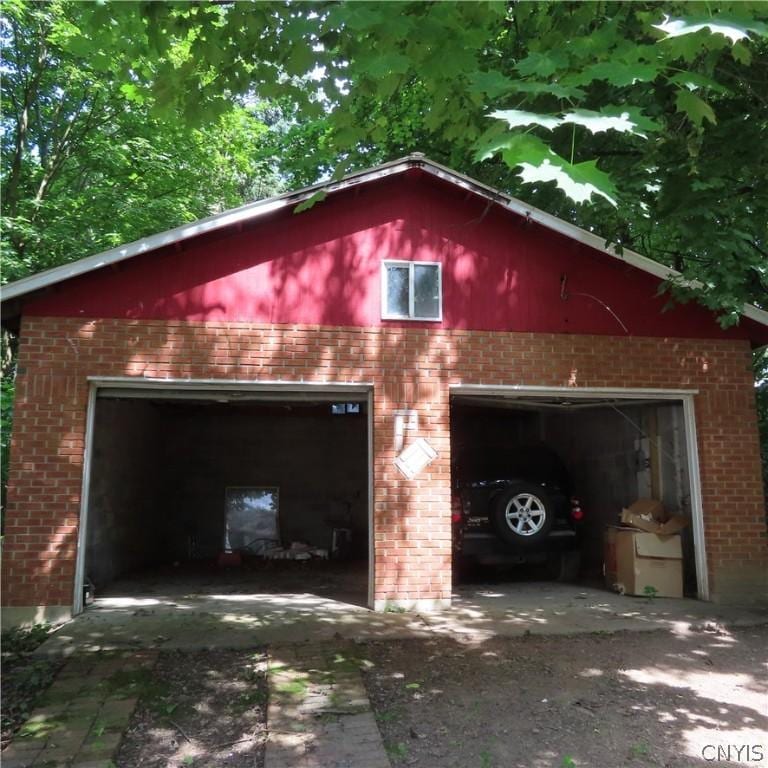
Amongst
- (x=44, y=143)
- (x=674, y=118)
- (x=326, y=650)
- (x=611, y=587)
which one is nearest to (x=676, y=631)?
(x=611, y=587)

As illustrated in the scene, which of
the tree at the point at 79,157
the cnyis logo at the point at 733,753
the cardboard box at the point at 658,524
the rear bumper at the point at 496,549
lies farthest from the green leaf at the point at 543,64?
the tree at the point at 79,157

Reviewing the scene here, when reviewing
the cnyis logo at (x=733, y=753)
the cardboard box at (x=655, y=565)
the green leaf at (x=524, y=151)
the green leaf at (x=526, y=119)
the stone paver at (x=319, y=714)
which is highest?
the green leaf at (x=526, y=119)

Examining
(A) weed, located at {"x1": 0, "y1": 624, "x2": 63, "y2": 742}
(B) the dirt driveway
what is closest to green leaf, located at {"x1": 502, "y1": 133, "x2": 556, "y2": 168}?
(B) the dirt driveway

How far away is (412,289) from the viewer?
795cm

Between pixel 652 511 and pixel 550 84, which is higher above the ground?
pixel 550 84

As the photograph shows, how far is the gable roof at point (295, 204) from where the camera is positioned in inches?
277

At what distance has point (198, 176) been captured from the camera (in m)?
14.6

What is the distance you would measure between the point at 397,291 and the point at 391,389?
1.17 metres

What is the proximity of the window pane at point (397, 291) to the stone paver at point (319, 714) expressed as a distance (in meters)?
3.76

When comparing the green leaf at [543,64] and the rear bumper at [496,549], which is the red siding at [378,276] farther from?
the green leaf at [543,64]

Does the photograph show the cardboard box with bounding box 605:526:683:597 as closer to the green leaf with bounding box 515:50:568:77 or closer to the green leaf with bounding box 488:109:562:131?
the green leaf with bounding box 515:50:568:77

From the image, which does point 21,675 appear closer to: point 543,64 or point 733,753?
point 733,753

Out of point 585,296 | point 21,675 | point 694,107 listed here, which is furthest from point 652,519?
point 21,675

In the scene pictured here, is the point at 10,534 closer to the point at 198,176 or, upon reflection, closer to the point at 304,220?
the point at 304,220
